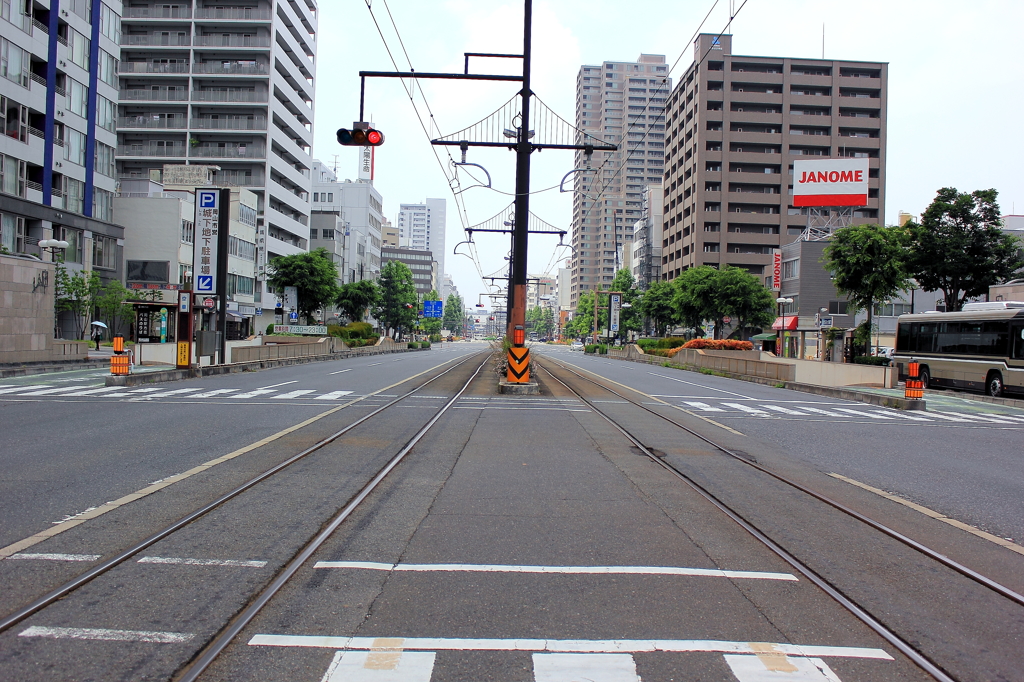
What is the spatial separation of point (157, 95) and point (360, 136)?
69283 mm

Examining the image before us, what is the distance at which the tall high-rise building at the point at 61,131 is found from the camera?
40.4 meters

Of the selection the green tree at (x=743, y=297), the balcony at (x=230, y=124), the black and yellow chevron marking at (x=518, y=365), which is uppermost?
the balcony at (x=230, y=124)

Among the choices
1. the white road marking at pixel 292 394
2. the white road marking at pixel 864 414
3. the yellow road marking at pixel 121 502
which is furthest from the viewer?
the white road marking at pixel 864 414

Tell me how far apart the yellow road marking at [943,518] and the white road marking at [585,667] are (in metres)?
4.52

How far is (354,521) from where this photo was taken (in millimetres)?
6398

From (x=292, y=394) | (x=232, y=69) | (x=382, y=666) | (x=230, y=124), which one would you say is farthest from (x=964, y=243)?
(x=232, y=69)

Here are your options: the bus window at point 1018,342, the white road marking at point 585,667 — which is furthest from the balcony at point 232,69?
the white road marking at point 585,667

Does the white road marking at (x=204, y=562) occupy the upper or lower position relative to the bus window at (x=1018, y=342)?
lower

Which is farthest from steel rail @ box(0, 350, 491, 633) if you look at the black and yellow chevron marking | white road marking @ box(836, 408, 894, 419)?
white road marking @ box(836, 408, 894, 419)

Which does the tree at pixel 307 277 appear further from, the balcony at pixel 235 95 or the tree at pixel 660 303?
the tree at pixel 660 303

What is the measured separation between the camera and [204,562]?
5129 millimetres

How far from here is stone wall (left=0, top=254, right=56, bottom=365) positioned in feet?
90.8

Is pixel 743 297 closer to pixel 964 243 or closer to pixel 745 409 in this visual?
pixel 964 243

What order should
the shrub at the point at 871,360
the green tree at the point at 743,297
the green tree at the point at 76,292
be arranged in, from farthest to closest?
the green tree at the point at 743,297, the green tree at the point at 76,292, the shrub at the point at 871,360
